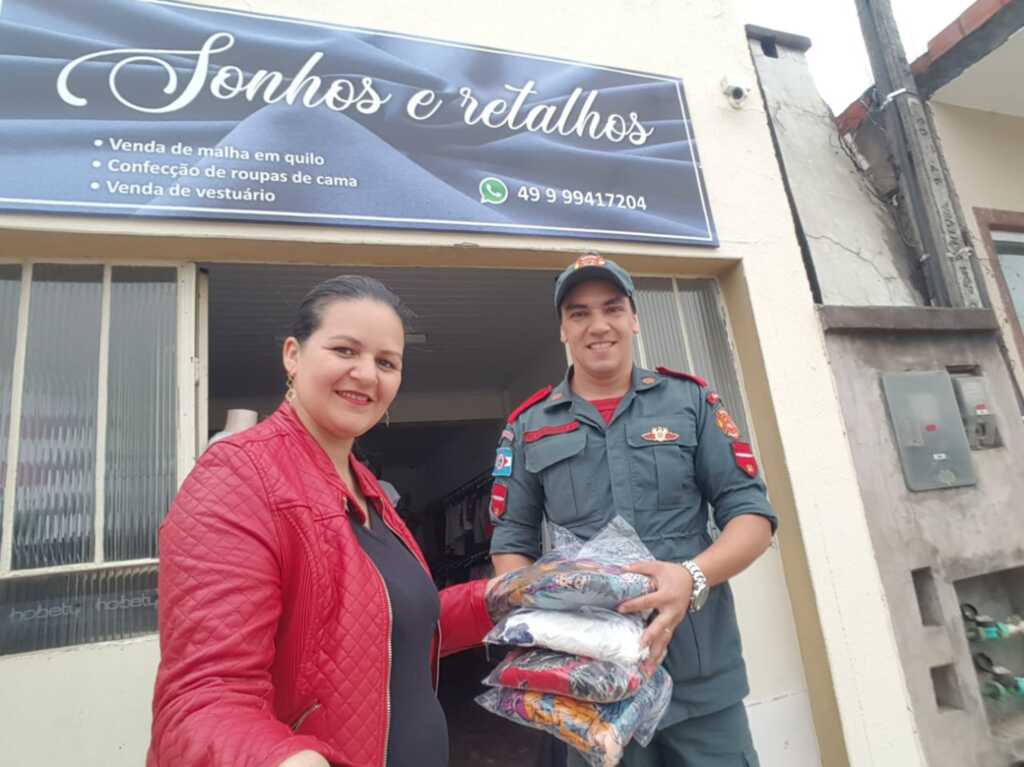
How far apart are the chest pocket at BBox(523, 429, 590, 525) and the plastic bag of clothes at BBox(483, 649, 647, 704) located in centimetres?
50

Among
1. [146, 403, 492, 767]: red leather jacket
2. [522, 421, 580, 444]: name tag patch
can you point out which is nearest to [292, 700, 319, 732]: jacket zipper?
[146, 403, 492, 767]: red leather jacket

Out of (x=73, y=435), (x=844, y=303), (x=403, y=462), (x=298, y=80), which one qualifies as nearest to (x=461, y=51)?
(x=298, y=80)

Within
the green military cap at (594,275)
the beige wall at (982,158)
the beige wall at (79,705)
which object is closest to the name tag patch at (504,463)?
the green military cap at (594,275)

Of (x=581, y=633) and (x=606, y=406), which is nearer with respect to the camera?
(x=581, y=633)

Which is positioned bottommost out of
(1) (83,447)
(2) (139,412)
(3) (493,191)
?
(1) (83,447)

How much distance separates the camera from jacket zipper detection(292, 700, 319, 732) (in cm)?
91

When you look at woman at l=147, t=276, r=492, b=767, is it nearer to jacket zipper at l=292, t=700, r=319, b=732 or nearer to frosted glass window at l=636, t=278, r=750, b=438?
jacket zipper at l=292, t=700, r=319, b=732

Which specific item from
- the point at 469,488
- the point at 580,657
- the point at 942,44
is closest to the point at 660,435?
the point at 580,657

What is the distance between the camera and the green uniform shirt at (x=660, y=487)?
5.17 ft

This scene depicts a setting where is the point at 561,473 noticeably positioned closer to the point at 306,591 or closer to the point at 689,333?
the point at 306,591

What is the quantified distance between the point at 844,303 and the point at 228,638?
390 cm

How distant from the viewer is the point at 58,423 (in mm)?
2145

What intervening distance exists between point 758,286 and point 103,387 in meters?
3.27

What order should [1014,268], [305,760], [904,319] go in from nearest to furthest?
1. [305,760]
2. [904,319]
3. [1014,268]
